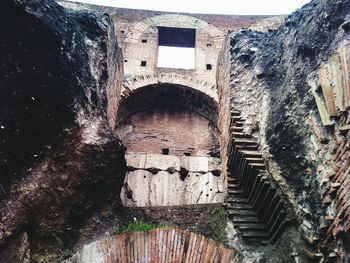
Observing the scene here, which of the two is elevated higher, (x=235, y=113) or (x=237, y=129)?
(x=235, y=113)

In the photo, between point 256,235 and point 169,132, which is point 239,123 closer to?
point 256,235

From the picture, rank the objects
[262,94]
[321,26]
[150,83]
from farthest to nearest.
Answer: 1. [150,83]
2. [262,94]
3. [321,26]

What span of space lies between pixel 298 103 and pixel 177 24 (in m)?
7.42

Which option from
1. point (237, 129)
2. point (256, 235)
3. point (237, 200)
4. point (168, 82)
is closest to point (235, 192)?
point (237, 200)

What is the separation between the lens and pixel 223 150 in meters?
5.89

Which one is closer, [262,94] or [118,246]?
[118,246]

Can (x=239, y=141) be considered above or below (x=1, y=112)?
below

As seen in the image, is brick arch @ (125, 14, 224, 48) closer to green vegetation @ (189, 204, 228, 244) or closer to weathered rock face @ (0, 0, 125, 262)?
weathered rock face @ (0, 0, 125, 262)

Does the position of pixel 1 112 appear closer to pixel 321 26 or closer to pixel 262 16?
pixel 321 26

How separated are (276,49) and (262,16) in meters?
6.89

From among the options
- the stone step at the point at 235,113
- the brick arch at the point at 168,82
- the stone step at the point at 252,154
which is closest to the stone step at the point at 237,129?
the stone step at the point at 235,113

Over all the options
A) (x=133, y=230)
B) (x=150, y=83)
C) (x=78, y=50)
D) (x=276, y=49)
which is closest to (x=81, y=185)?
(x=133, y=230)

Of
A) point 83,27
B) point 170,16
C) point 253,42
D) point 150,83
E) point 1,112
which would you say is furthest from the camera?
point 170,16

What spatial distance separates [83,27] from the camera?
560 centimetres
